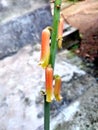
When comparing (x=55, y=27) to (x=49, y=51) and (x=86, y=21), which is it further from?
(x=86, y=21)

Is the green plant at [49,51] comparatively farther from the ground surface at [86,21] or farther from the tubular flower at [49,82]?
the ground surface at [86,21]

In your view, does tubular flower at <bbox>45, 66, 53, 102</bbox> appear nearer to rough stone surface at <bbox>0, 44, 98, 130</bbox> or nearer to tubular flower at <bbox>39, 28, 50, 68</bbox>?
tubular flower at <bbox>39, 28, 50, 68</bbox>

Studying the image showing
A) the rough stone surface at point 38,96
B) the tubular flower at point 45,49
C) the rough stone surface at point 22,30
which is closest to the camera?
the tubular flower at point 45,49

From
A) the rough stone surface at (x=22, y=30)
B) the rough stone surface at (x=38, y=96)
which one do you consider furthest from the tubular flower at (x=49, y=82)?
the rough stone surface at (x=22, y=30)

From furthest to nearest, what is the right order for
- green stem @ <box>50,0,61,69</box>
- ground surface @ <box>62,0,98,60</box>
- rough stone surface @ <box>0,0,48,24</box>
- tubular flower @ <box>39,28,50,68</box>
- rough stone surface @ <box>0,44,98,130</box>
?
ground surface @ <box>62,0,98,60</box>, rough stone surface @ <box>0,0,48,24</box>, rough stone surface @ <box>0,44,98,130</box>, tubular flower @ <box>39,28,50,68</box>, green stem @ <box>50,0,61,69</box>

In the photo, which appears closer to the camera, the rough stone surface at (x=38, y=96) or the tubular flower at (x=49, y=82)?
the tubular flower at (x=49, y=82)

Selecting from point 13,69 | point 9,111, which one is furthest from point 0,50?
point 9,111

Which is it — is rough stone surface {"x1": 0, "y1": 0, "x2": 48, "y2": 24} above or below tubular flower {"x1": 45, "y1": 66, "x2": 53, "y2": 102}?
below

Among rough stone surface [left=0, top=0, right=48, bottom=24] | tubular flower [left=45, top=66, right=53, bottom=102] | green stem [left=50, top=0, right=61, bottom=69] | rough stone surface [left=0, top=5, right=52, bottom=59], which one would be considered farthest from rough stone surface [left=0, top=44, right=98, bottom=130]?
green stem [left=50, top=0, right=61, bottom=69]

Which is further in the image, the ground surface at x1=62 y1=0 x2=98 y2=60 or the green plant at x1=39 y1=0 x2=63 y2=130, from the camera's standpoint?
the ground surface at x1=62 y1=0 x2=98 y2=60

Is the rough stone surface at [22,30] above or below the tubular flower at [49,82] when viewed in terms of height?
below
